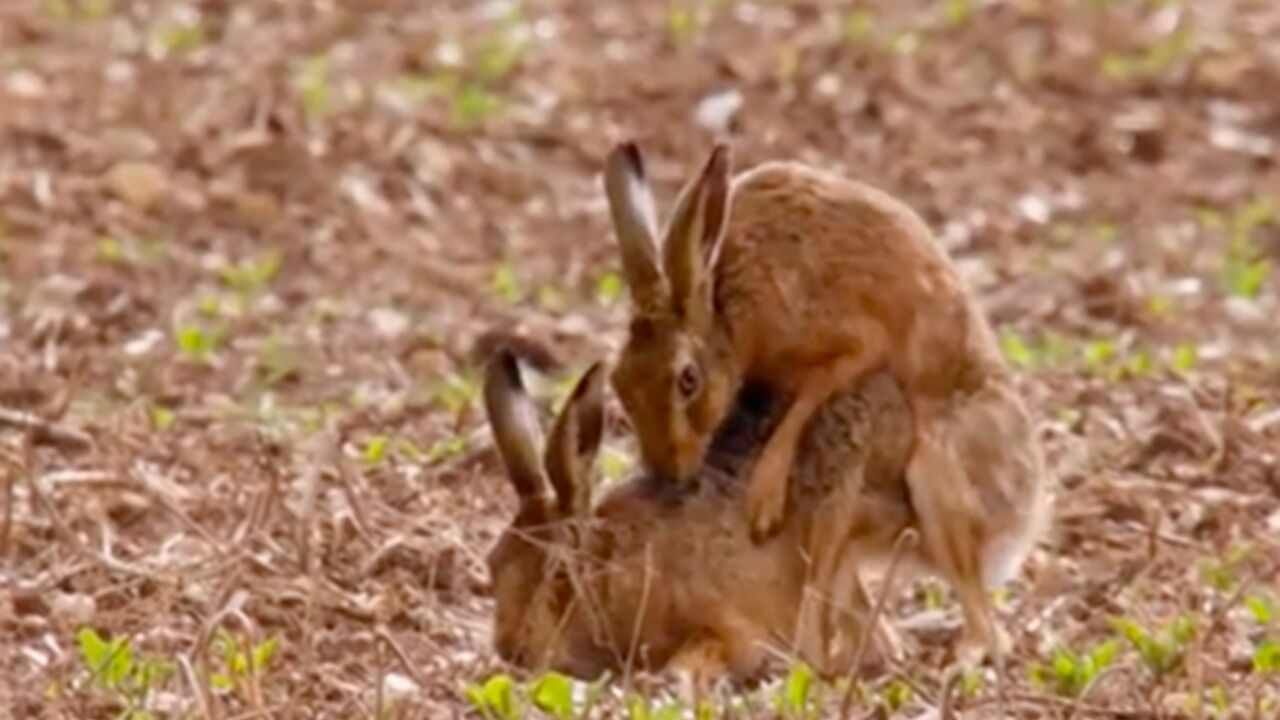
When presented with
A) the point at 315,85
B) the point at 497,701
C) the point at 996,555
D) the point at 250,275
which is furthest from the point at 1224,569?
the point at 315,85

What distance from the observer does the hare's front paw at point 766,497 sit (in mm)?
7168

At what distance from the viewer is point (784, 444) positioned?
285 inches

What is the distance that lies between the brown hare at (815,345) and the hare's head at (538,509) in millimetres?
227

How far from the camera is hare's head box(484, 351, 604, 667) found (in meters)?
6.94

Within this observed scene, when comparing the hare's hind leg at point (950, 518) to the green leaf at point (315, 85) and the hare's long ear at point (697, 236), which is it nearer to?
the hare's long ear at point (697, 236)

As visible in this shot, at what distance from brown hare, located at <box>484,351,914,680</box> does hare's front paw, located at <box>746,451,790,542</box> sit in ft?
0.09

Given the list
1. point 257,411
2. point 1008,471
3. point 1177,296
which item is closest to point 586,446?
point 1008,471

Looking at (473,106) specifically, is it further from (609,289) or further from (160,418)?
(160,418)

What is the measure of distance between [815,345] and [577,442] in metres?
0.63

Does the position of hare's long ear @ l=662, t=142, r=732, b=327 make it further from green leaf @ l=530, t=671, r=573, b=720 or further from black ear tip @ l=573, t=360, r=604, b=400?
green leaf @ l=530, t=671, r=573, b=720

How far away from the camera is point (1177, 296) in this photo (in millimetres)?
10977

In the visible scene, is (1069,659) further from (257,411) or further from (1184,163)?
(1184,163)

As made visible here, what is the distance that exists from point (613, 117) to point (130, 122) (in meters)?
1.82

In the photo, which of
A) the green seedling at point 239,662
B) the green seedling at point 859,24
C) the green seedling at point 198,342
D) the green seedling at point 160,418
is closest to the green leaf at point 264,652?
the green seedling at point 239,662
